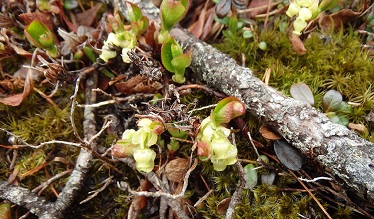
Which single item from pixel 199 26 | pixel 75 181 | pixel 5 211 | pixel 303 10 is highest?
pixel 303 10

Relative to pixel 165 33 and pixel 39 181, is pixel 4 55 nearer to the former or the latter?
pixel 39 181

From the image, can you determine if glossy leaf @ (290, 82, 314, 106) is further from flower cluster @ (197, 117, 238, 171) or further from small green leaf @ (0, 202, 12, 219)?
small green leaf @ (0, 202, 12, 219)

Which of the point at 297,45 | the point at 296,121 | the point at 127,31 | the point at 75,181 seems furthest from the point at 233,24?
the point at 75,181

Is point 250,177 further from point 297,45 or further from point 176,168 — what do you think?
point 297,45

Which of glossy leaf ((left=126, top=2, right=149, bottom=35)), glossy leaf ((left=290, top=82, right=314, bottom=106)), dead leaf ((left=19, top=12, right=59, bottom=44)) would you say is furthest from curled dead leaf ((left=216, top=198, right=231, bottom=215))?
dead leaf ((left=19, top=12, right=59, bottom=44))

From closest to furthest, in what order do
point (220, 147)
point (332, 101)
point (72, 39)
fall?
point (220, 147)
point (332, 101)
point (72, 39)

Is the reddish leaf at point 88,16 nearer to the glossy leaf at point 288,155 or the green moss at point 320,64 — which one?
the green moss at point 320,64

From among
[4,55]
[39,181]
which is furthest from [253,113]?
[4,55]
